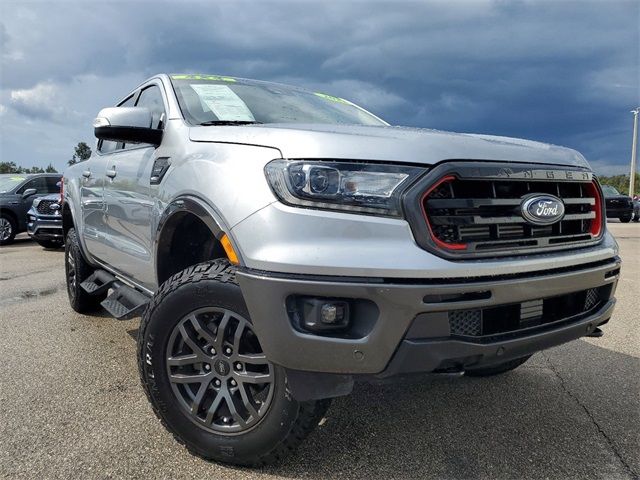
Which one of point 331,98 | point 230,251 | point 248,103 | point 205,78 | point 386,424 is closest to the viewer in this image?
point 230,251

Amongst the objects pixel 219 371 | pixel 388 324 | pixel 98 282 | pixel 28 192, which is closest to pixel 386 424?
pixel 219 371

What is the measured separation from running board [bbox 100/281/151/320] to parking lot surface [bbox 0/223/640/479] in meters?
0.42

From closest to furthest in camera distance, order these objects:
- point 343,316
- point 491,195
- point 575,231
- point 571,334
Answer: point 343,316 < point 491,195 < point 571,334 < point 575,231

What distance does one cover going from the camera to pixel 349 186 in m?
1.81

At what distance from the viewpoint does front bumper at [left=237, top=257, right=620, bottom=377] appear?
1725 mm

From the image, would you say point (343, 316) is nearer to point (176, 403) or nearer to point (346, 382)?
point (346, 382)

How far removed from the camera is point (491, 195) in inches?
76.2

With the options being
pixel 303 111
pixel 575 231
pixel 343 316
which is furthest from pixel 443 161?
pixel 303 111

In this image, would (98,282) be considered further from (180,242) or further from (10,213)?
(10,213)

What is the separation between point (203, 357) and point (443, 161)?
1.25 metres

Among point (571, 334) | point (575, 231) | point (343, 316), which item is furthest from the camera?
point (575, 231)

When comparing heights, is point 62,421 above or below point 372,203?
below

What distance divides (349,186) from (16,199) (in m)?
12.5

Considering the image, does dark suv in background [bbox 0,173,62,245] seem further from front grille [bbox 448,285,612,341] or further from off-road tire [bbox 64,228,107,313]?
front grille [bbox 448,285,612,341]
